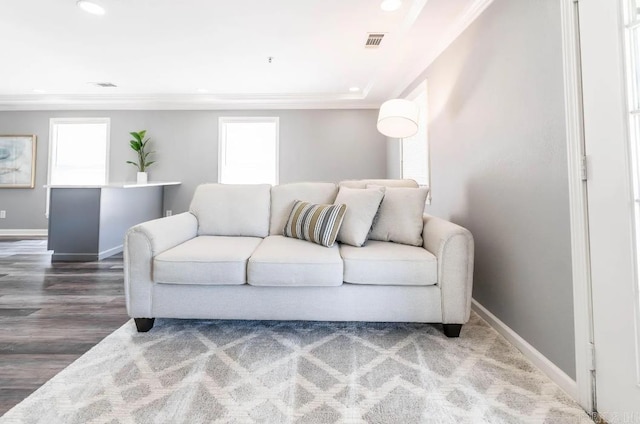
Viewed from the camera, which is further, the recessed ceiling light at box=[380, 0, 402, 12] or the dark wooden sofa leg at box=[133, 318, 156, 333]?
the recessed ceiling light at box=[380, 0, 402, 12]

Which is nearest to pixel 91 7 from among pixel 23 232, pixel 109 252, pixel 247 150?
pixel 109 252

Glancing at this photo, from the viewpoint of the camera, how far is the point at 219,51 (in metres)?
3.37

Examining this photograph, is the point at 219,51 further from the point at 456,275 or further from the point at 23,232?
the point at 23,232

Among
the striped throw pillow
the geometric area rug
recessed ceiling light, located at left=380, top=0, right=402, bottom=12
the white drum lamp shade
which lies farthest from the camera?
the white drum lamp shade

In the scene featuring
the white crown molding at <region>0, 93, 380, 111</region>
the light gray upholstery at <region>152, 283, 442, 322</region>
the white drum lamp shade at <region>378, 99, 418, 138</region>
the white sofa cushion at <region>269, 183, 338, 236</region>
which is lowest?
the light gray upholstery at <region>152, 283, 442, 322</region>

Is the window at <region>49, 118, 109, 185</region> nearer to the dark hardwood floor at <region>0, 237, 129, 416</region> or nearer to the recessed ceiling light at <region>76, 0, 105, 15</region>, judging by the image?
the dark hardwood floor at <region>0, 237, 129, 416</region>

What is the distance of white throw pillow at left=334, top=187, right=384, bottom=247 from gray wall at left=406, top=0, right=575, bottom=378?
2.47 ft

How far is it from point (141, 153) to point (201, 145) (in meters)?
1.01

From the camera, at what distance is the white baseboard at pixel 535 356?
Result: 127 cm

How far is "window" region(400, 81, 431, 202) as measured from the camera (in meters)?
3.29

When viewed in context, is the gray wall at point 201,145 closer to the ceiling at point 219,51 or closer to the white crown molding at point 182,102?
the white crown molding at point 182,102

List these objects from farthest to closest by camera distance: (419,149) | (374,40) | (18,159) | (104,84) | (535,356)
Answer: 1. (18,159)
2. (104,84)
3. (419,149)
4. (374,40)
5. (535,356)

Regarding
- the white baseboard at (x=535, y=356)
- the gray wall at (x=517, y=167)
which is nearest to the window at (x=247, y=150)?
the gray wall at (x=517, y=167)

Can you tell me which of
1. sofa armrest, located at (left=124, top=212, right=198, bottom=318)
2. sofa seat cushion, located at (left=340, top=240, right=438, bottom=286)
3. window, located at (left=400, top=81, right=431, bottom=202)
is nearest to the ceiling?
window, located at (left=400, top=81, right=431, bottom=202)
